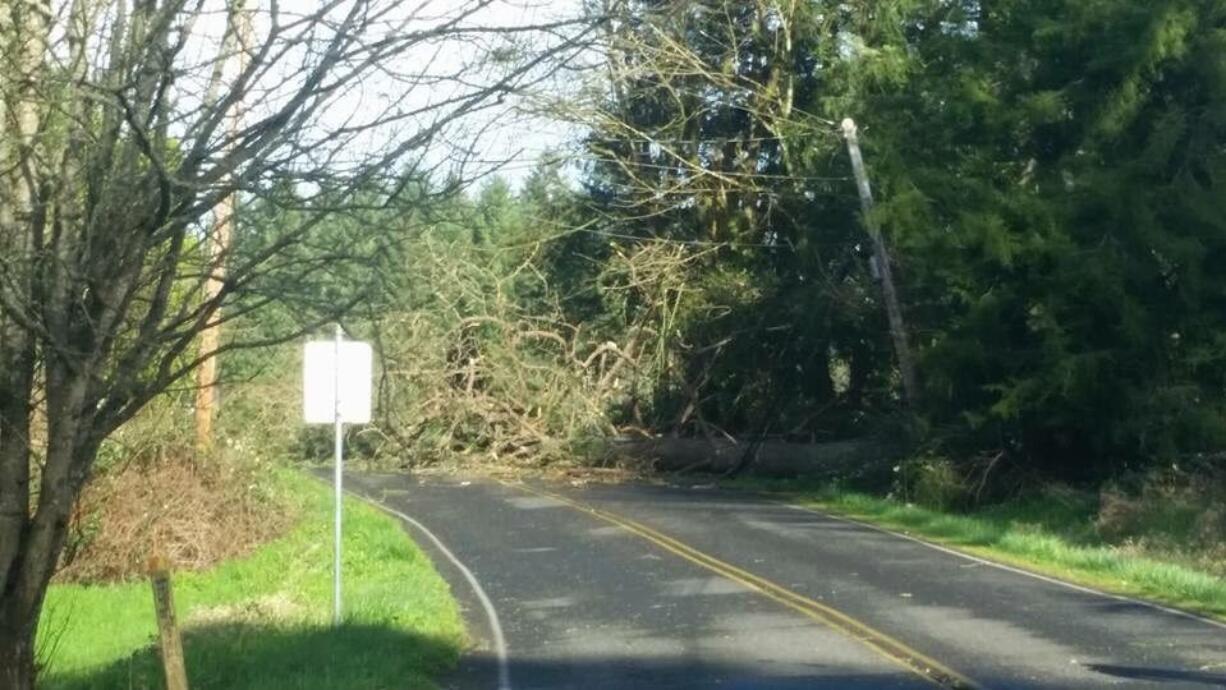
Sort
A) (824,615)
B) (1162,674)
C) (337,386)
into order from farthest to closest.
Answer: (337,386)
(824,615)
(1162,674)

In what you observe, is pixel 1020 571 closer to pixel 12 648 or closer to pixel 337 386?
pixel 337 386

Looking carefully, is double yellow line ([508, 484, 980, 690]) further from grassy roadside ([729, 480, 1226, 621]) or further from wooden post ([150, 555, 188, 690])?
wooden post ([150, 555, 188, 690])

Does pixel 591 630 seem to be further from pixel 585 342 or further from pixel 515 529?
pixel 585 342

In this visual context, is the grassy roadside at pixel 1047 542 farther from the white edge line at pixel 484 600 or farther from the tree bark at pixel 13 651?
the tree bark at pixel 13 651

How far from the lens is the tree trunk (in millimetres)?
8367

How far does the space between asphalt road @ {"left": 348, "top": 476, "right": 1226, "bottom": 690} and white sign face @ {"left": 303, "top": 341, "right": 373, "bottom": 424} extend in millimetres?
2441

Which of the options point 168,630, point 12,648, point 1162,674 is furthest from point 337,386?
point 12,648

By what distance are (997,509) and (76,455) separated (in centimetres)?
2262

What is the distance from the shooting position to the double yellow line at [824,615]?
44.1 ft

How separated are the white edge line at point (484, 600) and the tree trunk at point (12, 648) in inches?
219

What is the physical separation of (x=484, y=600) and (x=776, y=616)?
377 cm

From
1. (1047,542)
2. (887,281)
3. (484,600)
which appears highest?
(887,281)

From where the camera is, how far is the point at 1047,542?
2344 centimetres

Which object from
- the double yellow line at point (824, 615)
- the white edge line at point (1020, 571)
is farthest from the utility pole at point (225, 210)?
the white edge line at point (1020, 571)
